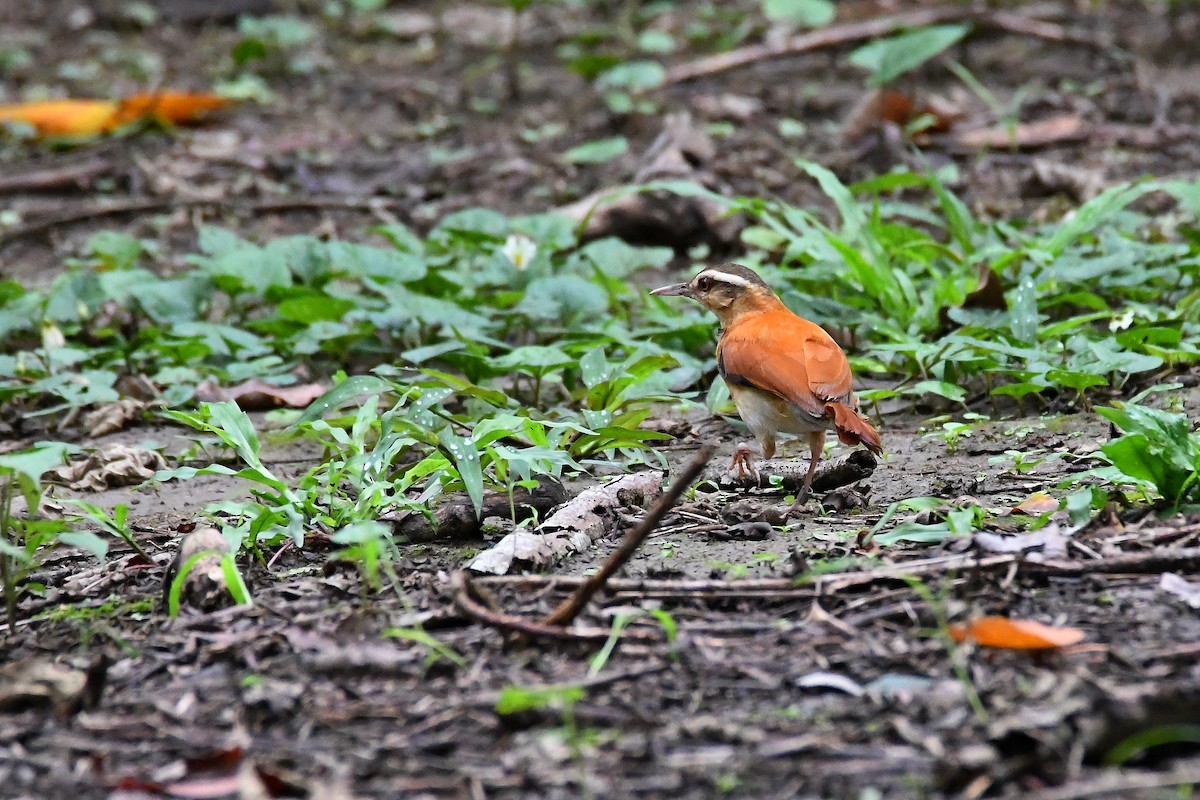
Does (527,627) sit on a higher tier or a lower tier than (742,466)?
higher

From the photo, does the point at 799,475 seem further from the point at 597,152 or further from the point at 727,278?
the point at 597,152

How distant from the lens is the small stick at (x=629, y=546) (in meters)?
2.86

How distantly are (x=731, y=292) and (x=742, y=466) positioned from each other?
1166 mm

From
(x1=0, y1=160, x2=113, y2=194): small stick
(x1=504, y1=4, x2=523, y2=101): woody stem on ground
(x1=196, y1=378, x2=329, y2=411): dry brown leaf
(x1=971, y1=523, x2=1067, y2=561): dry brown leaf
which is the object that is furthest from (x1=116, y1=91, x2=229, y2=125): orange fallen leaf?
(x1=971, y1=523, x2=1067, y2=561): dry brown leaf

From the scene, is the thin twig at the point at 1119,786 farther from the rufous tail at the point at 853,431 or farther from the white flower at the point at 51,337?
the white flower at the point at 51,337

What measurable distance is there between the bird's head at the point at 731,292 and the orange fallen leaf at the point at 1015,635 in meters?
2.87

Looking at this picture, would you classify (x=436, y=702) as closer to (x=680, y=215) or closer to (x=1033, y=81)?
(x=680, y=215)

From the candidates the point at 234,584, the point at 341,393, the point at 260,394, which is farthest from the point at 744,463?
the point at 260,394

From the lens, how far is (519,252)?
702cm

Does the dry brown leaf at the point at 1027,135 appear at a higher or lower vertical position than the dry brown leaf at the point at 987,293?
higher

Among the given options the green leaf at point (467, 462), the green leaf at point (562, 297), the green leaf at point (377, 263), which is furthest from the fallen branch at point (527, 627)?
the green leaf at point (377, 263)

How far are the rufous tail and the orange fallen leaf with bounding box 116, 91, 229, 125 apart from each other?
755 centimetres

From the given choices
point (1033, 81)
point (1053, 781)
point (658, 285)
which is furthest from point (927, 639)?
point (1033, 81)

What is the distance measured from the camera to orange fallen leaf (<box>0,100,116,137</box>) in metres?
10.7
